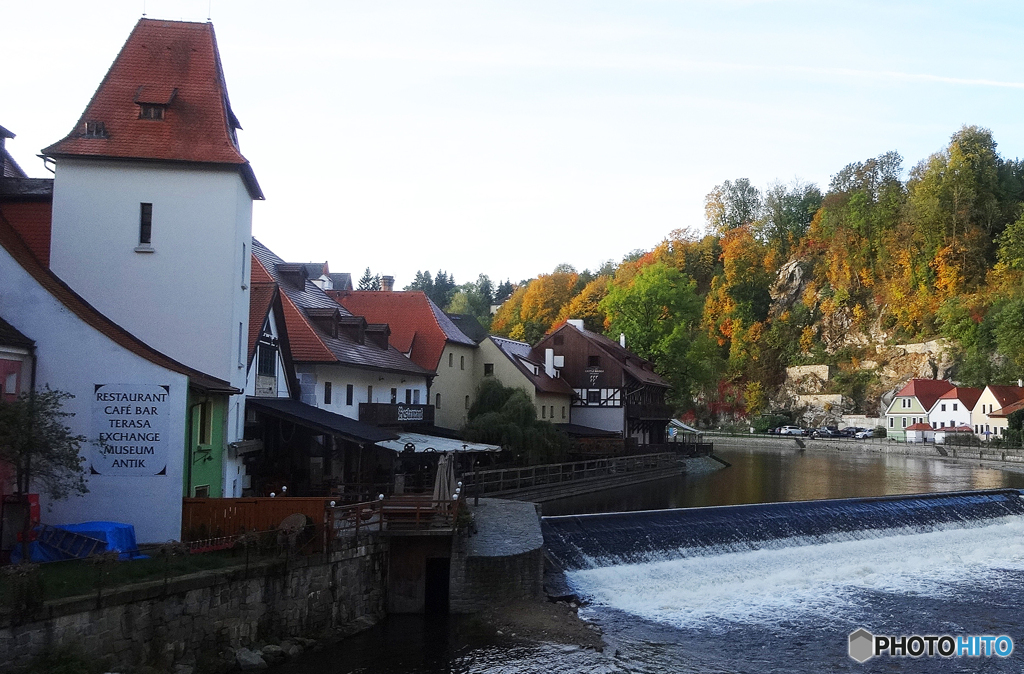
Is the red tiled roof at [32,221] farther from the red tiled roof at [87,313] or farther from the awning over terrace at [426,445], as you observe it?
the awning over terrace at [426,445]

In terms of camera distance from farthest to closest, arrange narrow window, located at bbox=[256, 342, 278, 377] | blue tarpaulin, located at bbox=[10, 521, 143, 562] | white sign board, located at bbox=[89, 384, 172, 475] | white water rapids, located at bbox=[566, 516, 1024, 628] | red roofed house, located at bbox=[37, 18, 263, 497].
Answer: narrow window, located at bbox=[256, 342, 278, 377] → red roofed house, located at bbox=[37, 18, 263, 497] → white water rapids, located at bbox=[566, 516, 1024, 628] → white sign board, located at bbox=[89, 384, 172, 475] → blue tarpaulin, located at bbox=[10, 521, 143, 562]

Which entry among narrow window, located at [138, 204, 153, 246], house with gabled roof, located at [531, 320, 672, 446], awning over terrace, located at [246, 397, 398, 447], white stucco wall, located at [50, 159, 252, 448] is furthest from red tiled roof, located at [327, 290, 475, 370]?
narrow window, located at [138, 204, 153, 246]

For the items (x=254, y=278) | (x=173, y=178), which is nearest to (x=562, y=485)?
(x=254, y=278)

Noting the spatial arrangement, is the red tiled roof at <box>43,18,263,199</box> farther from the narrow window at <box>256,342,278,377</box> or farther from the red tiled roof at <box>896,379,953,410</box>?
the red tiled roof at <box>896,379,953,410</box>

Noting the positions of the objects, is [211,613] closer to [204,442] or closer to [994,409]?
[204,442]

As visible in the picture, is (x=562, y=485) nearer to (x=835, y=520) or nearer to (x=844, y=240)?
(x=835, y=520)

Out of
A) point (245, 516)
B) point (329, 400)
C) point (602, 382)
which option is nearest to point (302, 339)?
point (329, 400)

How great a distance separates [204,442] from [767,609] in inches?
535

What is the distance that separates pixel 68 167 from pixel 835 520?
25.7 meters

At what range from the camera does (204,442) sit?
831 inches

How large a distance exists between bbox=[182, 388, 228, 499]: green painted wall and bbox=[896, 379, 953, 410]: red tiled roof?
3198 inches

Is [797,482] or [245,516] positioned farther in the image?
[797,482]

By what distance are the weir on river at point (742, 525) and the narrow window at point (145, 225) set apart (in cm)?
1264

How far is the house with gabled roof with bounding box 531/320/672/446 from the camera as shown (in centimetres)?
5862
